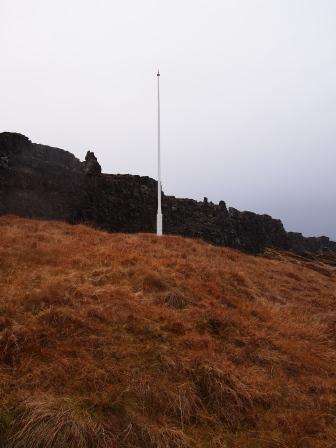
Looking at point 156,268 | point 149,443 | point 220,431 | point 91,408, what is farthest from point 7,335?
point 156,268

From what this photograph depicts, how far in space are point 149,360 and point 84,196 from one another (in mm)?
25527

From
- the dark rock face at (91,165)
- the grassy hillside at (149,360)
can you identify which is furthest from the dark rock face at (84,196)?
the grassy hillside at (149,360)

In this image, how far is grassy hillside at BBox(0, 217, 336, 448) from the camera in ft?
21.9

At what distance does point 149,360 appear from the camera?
8508 mm

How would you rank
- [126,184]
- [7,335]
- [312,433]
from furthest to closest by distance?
[126,184] < [7,335] < [312,433]

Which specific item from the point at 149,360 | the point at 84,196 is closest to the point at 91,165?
the point at 84,196

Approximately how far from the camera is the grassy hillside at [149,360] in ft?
21.9

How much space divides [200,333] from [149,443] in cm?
405

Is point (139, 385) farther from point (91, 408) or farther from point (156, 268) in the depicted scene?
point (156, 268)

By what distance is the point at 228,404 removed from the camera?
307 inches

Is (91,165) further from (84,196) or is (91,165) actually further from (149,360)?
(149,360)

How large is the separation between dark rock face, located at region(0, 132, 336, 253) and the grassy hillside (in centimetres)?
1436

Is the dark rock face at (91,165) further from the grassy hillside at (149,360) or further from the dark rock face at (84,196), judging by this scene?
the grassy hillside at (149,360)

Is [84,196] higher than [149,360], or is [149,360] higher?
[84,196]
